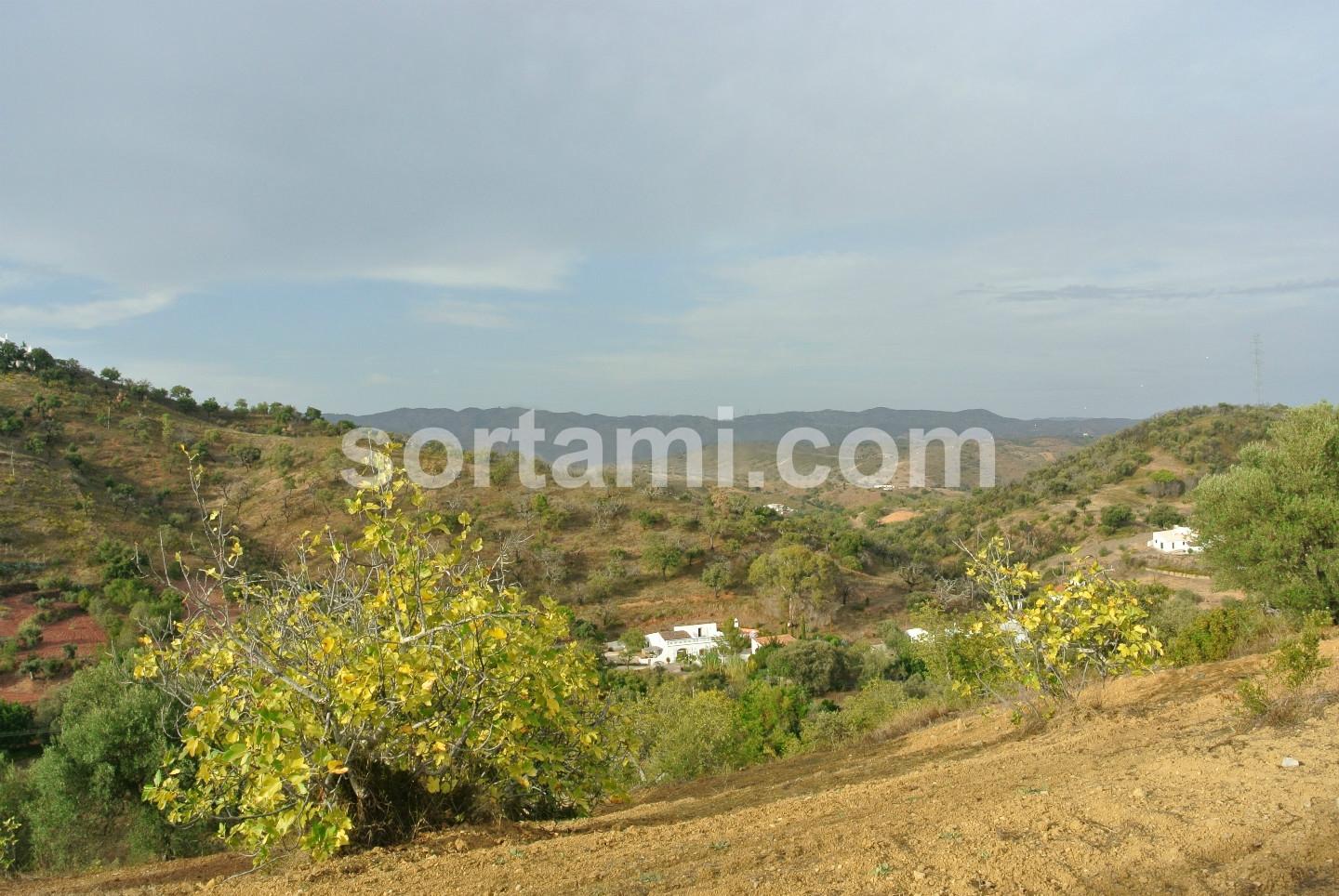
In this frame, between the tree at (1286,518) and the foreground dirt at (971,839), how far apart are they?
714cm

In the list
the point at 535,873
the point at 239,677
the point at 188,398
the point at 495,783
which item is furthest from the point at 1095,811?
the point at 188,398

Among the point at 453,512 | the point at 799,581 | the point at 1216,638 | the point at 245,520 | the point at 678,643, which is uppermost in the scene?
the point at 1216,638

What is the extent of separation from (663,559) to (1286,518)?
29.1 metres

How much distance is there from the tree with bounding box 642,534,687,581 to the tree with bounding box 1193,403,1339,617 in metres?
27.6

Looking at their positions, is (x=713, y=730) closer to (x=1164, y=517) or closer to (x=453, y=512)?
(x=453, y=512)

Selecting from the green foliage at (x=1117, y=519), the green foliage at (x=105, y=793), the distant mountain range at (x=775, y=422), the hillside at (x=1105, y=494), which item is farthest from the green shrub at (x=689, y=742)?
the distant mountain range at (x=775, y=422)

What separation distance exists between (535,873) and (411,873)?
0.75m

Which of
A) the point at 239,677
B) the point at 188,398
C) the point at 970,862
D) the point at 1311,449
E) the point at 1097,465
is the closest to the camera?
the point at 970,862

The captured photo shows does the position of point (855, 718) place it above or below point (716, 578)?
above

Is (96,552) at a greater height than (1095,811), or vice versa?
(1095,811)

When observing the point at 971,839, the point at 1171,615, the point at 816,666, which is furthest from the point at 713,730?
the point at 971,839

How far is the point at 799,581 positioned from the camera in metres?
38.0

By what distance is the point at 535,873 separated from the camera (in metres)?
4.58

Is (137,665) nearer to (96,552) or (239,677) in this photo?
(239,677)
